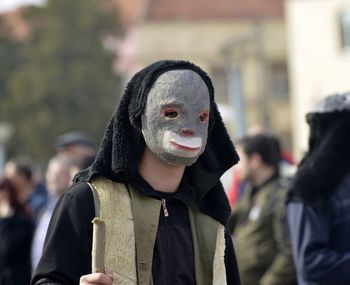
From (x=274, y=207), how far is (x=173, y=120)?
3.62 meters

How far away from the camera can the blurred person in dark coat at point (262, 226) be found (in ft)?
22.8

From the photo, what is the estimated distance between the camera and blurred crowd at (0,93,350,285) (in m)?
5.51

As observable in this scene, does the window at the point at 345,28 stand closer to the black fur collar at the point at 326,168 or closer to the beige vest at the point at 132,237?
the black fur collar at the point at 326,168

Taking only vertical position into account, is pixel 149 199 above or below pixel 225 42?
below

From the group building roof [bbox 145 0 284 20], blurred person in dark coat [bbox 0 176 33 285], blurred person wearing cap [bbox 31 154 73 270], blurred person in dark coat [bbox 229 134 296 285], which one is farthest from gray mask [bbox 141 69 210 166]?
building roof [bbox 145 0 284 20]

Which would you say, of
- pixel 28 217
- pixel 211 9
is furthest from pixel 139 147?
pixel 211 9

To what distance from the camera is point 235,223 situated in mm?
7699

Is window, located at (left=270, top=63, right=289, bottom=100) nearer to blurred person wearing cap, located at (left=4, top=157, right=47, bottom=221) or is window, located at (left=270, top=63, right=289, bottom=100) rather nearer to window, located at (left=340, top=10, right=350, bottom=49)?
window, located at (left=340, top=10, right=350, bottom=49)

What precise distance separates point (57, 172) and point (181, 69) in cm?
446

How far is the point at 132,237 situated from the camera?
12.4ft

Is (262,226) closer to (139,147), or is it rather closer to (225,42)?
(139,147)

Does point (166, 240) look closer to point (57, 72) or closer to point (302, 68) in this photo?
point (302, 68)

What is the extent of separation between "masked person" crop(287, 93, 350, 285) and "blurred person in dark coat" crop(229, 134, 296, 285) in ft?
4.17

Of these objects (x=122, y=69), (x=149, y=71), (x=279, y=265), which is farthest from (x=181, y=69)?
(x=122, y=69)
